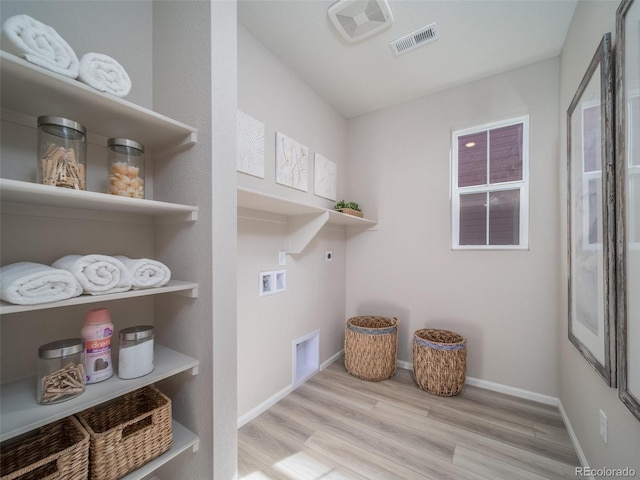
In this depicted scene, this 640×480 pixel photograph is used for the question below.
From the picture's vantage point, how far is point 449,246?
2.29 m

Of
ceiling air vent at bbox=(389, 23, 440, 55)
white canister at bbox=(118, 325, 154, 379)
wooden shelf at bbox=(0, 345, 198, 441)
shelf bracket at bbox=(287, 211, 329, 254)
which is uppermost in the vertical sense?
ceiling air vent at bbox=(389, 23, 440, 55)

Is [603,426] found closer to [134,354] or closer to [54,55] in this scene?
[134,354]

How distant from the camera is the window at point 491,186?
2053 millimetres

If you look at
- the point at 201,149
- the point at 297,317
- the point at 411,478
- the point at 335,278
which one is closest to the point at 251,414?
the point at 297,317

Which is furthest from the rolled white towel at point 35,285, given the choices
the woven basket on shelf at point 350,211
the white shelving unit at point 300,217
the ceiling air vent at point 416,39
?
the ceiling air vent at point 416,39

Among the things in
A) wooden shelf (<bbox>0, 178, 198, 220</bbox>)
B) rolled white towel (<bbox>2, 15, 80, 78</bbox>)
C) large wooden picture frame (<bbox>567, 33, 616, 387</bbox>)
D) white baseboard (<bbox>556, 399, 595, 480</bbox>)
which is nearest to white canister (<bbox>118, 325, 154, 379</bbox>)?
wooden shelf (<bbox>0, 178, 198, 220</bbox>)

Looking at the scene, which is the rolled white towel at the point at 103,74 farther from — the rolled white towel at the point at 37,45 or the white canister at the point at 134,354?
the white canister at the point at 134,354

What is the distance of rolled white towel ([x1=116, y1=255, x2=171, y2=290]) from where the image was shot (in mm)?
885

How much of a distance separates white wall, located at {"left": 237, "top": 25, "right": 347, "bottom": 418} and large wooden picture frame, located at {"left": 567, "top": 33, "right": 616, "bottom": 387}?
Result: 1.75m

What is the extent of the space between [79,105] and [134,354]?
33.9 inches

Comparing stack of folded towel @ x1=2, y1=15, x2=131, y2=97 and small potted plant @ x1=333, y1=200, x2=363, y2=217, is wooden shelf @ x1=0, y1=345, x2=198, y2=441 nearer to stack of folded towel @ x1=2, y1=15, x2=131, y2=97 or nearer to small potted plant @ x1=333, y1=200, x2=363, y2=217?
stack of folded towel @ x1=2, y1=15, x2=131, y2=97

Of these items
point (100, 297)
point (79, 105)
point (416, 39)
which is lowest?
point (100, 297)

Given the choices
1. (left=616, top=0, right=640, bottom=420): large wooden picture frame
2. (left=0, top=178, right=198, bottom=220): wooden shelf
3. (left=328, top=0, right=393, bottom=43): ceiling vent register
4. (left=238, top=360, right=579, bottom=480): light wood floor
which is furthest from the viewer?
(left=328, top=0, right=393, bottom=43): ceiling vent register

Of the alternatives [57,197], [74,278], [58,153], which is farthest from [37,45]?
[74,278]
